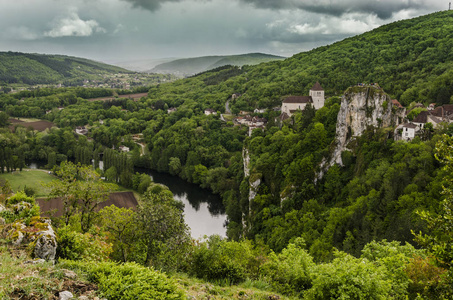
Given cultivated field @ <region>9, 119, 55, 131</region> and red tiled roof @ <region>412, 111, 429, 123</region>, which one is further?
cultivated field @ <region>9, 119, 55, 131</region>

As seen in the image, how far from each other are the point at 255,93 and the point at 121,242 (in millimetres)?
99360

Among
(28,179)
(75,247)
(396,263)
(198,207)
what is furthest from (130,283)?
(28,179)

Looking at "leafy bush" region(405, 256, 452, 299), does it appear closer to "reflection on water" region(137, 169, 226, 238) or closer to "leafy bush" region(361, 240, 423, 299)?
"leafy bush" region(361, 240, 423, 299)

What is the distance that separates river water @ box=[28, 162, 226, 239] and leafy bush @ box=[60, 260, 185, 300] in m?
37.6

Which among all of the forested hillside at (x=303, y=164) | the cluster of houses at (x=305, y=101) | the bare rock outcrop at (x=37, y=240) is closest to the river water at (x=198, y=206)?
the forested hillside at (x=303, y=164)

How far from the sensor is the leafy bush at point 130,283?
8.74 meters

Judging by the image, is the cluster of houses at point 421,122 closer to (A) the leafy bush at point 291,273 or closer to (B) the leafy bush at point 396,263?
(B) the leafy bush at point 396,263

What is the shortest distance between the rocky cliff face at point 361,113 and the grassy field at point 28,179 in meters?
54.8

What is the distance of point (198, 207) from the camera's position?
205 ft

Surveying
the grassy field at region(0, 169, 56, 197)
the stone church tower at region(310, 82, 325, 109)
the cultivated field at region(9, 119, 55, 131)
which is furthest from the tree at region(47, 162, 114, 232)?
the cultivated field at region(9, 119, 55, 131)

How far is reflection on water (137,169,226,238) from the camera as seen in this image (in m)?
52.5

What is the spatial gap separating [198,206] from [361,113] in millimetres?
36399

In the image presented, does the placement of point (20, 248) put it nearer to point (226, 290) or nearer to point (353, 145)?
point (226, 290)

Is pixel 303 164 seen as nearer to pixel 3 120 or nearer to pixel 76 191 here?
pixel 76 191
